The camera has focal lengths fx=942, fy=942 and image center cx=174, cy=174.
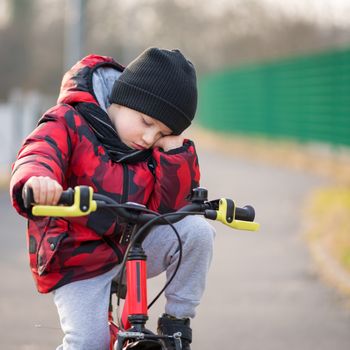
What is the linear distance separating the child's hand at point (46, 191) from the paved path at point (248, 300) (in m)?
0.96

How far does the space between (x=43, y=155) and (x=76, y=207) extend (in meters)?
0.46

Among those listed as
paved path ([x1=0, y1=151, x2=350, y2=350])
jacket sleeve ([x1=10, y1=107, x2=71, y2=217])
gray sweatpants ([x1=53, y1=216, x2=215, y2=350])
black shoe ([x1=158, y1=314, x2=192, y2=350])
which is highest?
jacket sleeve ([x1=10, y1=107, x2=71, y2=217])

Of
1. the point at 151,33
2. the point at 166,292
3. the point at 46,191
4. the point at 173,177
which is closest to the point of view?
the point at 46,191

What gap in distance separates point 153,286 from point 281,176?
30.0ft

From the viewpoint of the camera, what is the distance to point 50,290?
3291mm

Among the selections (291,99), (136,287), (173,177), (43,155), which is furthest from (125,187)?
(291,99)

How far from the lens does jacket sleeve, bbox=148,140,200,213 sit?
3299 mm

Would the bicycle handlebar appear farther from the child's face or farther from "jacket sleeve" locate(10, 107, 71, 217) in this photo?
the child's face

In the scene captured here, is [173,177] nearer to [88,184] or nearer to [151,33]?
[88,184]

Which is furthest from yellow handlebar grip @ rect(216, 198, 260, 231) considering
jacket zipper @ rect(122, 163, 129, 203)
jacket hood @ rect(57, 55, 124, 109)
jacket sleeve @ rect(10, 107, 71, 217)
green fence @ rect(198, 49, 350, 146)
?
green fence @ rect(198, 49, 350, 146)

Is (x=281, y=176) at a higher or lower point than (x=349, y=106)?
lower

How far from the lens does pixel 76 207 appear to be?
8.87 feet

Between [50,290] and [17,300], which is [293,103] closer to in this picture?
[17,300]

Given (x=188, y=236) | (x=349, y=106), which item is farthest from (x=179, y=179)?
(x=349, y=106)
